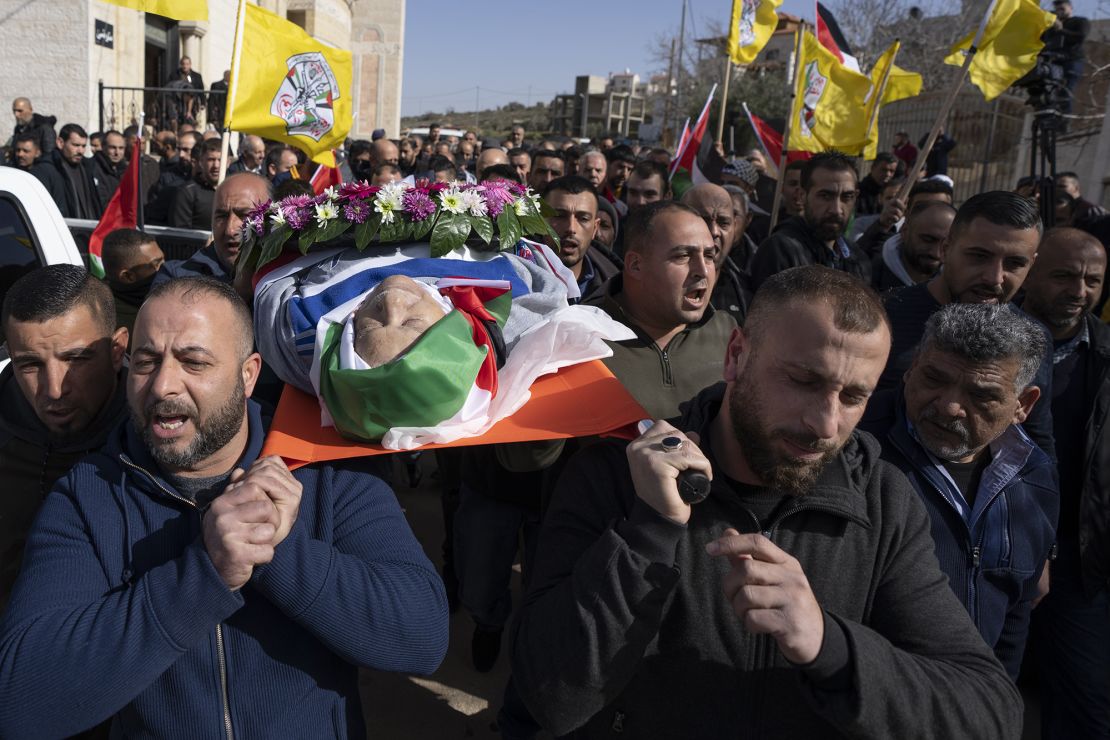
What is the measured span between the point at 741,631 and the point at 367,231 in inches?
66.4

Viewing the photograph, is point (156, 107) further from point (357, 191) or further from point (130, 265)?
point (357, 191)

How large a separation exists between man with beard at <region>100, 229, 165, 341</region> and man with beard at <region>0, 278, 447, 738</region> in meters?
2.41

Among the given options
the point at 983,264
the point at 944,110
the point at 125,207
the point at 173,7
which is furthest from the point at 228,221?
the point at 944,110

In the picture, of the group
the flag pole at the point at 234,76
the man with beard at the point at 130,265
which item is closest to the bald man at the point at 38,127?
the flag pole at the point at 234,76

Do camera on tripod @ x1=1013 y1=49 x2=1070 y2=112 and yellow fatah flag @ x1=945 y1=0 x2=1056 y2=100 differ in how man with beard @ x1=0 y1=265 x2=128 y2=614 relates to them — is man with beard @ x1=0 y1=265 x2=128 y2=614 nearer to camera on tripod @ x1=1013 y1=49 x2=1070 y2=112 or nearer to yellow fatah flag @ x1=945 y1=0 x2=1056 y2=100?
yellow fatah flag @ x1=945 y1=0 x2=1056 y2=100

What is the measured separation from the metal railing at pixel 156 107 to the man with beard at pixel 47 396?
14.3m

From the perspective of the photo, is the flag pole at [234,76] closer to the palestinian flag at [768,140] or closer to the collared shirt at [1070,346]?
the collared shirt at [1070,346]

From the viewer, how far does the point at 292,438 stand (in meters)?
2.31

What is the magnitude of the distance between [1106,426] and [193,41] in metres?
19.8

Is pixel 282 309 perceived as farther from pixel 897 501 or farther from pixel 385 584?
pixel 897 501

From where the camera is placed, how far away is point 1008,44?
618 centimetres

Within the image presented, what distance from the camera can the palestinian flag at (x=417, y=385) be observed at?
226 cm

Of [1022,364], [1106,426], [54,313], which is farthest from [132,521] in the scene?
[1106,426]

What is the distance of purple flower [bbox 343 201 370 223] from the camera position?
9.19 ft
